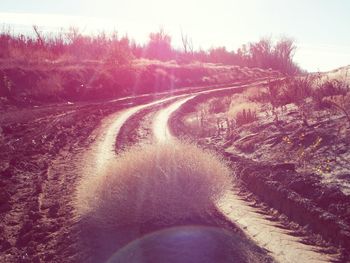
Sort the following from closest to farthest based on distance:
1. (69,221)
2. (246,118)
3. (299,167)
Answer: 1. (69,221)
2. (299,167)
3. (246,118)

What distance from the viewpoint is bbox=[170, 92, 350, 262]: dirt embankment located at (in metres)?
7.71

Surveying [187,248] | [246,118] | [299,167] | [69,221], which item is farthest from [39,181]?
[246,118]

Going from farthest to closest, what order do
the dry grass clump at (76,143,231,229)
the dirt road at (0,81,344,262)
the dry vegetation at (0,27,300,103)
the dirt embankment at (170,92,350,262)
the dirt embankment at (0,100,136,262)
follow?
the dry vegetation at (0,27,300,103) < the dirt embankment at (170,92,350,262) < the dry grass clump at (76,143,231,229) < the dirt embankment at (0,100,136,262) < the dirt road at (0,81,344,262)

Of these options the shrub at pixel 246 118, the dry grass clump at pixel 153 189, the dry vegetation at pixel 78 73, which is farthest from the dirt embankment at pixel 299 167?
the dry vegetation at pixel 78 73

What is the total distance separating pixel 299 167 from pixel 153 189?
4.77 m

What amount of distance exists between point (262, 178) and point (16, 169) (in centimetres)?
632

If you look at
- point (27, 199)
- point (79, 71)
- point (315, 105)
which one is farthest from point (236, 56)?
point (27, 199)

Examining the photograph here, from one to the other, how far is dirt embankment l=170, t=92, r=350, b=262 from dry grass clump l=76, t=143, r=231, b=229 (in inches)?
72.4

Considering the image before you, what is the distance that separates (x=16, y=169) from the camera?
10555mm

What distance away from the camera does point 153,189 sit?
696cm

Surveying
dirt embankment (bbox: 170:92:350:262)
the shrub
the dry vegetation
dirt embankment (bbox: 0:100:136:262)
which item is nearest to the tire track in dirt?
dirt embankment (bbox: 170:92:350:262)

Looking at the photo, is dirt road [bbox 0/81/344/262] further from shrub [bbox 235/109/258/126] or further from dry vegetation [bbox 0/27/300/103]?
dry vegetation [bbox 0/27/300/103]

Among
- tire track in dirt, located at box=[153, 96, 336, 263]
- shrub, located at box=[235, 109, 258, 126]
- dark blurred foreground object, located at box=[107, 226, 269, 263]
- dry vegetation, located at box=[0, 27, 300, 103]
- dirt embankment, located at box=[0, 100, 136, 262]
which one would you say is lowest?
tire track in dirt, located at box=[153, 96, 336, 263]

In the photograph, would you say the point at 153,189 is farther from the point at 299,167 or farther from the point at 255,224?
the point at 299,167
